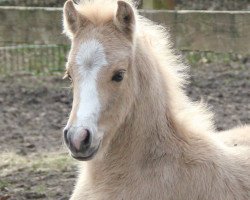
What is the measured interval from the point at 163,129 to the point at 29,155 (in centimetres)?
267

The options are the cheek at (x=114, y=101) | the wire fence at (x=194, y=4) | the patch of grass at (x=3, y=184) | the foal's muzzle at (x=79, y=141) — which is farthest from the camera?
the wire fence at (x=194, y=4)

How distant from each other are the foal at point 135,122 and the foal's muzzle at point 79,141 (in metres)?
0.07

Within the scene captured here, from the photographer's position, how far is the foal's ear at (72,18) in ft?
15.9

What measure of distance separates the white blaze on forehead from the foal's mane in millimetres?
304

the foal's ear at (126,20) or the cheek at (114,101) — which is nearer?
the cheek at (114,101)

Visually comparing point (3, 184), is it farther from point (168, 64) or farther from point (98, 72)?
point (98, 72)

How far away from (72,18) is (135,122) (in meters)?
0.74

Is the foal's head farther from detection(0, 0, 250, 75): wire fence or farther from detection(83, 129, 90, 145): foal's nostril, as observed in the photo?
detection(0, 0, 250, 75): wire fence

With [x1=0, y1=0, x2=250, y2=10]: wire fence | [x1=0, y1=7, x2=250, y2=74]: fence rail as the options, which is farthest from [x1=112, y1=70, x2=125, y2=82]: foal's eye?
[x1=0, y1=0, x2=250, y2=10]: wire fence

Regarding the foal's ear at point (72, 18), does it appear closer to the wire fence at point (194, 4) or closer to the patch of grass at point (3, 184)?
the patch of grass at point (3, 184)

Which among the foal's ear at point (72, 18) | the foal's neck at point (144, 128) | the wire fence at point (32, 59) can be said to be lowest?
the wire fence at point (32, 59)

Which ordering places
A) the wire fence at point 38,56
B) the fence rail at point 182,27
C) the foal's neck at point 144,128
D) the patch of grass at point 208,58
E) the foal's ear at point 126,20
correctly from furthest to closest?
the patch of grass at point 208,58, the wire fence at point 38,56, the fence rail at point 182,27, the foal's neck at point 144,128, the foal's ear at point 126,20

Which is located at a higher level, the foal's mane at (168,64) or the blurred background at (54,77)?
the foal's mane at (168,64)

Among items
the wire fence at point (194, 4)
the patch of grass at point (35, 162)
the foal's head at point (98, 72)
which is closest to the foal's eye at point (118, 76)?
the foal's head at point (98, 72)
